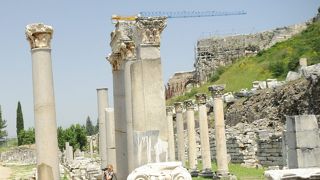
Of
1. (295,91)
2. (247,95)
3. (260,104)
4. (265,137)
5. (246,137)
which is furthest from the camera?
(247,95)

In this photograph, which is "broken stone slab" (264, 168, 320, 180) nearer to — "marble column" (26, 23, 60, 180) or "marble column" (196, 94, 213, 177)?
"marble column" (26, 23, 60, 180)

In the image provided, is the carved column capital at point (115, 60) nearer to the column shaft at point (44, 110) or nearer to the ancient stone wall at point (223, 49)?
the column shaft at point (44, 110)

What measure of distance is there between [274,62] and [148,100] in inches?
1999

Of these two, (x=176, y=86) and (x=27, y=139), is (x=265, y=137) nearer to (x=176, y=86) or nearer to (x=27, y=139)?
(x=176, y=86)

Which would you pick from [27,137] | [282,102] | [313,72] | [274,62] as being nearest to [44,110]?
[313,72]

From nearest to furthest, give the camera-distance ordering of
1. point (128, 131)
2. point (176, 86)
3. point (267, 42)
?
point (128, 131) → point (267, 42) → point (176, 86)

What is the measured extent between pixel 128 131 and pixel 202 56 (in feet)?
230

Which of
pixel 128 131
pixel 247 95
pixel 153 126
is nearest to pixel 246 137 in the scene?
pixel 247 95

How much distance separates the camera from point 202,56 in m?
83.5

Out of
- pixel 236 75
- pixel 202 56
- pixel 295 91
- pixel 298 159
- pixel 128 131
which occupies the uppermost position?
pixel 202 56

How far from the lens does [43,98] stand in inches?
516

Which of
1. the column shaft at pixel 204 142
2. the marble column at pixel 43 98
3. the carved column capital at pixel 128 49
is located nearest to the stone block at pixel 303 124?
the carved column capital at pixel 128 49

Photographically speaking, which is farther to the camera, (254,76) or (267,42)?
(267,42)

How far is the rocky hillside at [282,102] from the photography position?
115 feet
